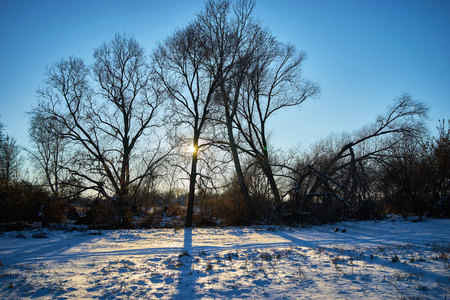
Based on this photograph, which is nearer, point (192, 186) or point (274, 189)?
point (192, 186)

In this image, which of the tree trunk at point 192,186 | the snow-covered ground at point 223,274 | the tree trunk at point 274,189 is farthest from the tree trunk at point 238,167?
the snow-covered ground at point 223,274

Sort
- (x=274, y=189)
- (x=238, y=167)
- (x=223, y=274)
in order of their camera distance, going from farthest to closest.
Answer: (x=238, y=167), (x=274, y=189), (x=223, y=274)

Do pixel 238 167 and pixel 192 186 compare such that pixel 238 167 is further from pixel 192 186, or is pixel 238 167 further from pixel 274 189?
pixel 192 186

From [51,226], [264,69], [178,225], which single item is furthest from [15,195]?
[264,69]

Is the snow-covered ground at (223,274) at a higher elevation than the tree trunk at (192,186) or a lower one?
lower

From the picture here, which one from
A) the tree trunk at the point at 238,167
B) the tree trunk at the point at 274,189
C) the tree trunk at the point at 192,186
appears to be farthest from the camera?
the tree trunk at the point at 238,167

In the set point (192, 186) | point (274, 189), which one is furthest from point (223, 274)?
point (274, 189)

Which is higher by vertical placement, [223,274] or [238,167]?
[238,167]

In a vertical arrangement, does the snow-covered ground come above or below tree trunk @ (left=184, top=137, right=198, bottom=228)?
below

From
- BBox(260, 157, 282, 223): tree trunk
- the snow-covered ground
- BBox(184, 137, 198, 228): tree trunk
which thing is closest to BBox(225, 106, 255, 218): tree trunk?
BBox(260, 157, 282, 223): tree trunk

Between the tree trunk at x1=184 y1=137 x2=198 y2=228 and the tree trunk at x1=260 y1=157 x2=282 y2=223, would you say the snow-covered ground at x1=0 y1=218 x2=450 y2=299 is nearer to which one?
the tree trunk at x1=184 y1=137 x2=198 y2=228

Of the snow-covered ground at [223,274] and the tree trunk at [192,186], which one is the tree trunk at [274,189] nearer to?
the tree trunk at [192,186]

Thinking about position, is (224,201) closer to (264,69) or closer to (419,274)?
(264,69)

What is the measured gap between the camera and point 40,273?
5535mm
